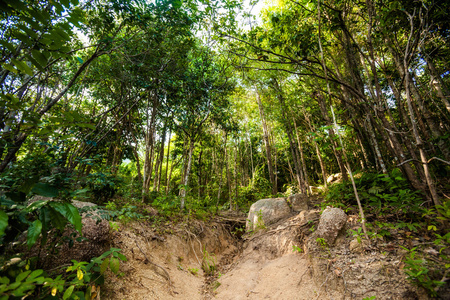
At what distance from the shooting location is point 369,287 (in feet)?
6.28

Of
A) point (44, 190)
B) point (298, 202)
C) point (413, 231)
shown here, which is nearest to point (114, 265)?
point (44, 190)

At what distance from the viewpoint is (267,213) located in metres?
5.17

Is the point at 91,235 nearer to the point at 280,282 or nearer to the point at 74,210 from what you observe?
the point at 74,210

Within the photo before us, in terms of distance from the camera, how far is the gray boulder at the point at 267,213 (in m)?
5.03

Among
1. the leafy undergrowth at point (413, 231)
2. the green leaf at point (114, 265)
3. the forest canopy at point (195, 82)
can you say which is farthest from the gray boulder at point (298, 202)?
the green leaf at point (114, 265)

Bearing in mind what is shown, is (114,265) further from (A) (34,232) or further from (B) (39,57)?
(B) (39,57)

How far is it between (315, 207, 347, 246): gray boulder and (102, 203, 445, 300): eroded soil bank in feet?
0.36

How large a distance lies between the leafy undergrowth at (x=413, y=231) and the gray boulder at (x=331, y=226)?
0.17 m

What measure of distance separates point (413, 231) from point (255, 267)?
2551 millimetres

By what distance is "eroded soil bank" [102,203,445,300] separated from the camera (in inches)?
80.4

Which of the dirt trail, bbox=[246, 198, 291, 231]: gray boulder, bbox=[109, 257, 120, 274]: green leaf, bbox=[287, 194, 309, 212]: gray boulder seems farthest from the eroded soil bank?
bbox=[287, 194, 309, 212]: gray boulder

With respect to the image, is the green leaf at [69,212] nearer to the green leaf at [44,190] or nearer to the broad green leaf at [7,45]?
the green leaf at [44,190]

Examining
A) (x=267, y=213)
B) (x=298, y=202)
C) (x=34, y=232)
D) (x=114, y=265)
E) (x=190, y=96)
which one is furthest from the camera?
(x=190, y=96)

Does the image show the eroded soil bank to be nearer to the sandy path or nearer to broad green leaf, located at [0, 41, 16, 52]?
the sandy path
